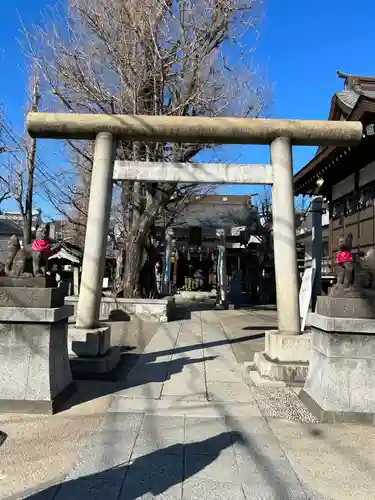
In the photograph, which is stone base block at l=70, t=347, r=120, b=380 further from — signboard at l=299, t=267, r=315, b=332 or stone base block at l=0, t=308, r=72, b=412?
signboard at l=299, t=267, r=315, b=332

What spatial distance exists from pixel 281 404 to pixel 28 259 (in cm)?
376

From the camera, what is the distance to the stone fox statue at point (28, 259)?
17.7 feet

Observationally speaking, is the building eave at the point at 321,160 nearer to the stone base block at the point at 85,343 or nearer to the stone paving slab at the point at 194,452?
the stone paving slab at the point at 194,452

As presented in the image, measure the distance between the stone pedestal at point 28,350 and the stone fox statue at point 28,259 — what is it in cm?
43

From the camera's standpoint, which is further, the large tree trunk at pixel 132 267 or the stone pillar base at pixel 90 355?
the large tree trunk at pixel 132 267

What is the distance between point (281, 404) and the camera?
526 cm

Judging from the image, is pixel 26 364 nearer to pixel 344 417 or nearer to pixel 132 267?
pixel 344 417

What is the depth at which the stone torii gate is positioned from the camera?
7000mm

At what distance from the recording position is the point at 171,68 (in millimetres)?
13422

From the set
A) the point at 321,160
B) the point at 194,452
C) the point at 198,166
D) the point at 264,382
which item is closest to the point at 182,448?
the point at 194,452

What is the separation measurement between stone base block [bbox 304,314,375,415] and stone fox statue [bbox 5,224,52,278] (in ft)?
11.8

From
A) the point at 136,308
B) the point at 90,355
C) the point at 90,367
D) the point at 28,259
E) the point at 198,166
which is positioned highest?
the point at 198,166

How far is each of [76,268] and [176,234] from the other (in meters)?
6.22

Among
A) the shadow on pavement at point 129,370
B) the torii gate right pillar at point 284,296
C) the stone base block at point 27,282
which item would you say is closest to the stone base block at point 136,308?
the shadow on pavement at point 129,370
